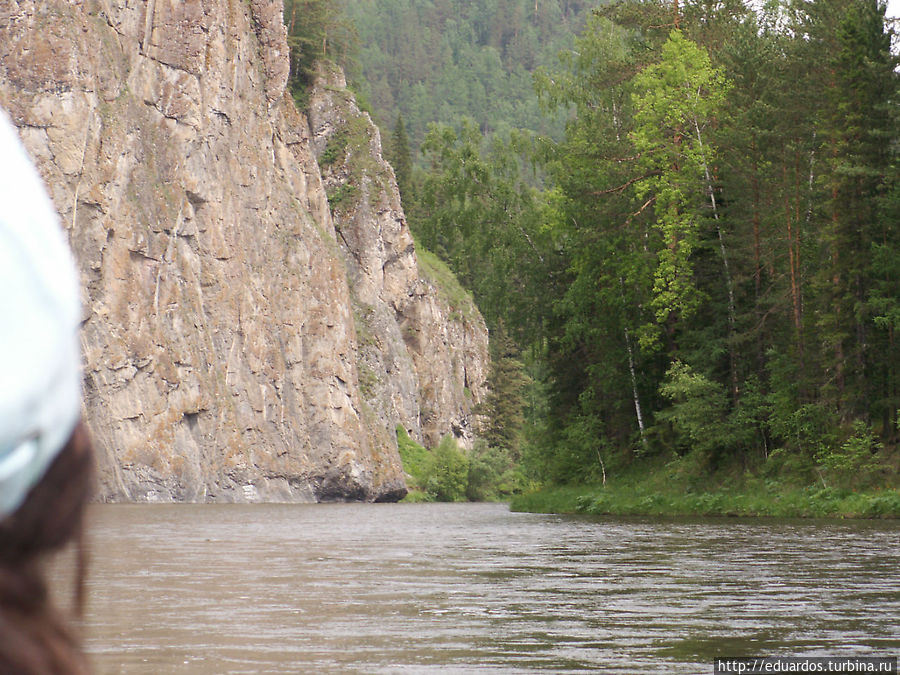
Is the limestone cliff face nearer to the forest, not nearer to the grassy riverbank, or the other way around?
the forest

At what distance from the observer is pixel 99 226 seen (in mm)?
53688

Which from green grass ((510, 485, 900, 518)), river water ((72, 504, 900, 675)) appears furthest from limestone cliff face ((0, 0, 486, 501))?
river water ((72, 504, 900, 675))

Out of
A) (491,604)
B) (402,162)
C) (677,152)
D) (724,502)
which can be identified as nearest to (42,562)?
(491,604)

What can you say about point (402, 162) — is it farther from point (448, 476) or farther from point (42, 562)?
point (42, 562)

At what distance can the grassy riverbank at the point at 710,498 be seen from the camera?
90.8 ft

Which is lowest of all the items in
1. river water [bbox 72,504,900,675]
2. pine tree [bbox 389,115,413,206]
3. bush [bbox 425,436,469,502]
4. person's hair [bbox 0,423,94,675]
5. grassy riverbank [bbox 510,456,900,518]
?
bush [bbox 425,436,469,502]

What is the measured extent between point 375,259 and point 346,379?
14.2 m

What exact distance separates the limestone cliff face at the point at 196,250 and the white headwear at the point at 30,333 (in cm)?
5228

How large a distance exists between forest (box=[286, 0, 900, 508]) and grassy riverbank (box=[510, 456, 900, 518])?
0.26m

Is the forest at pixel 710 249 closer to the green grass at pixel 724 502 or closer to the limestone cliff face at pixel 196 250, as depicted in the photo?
the green grass at pixel 724 502

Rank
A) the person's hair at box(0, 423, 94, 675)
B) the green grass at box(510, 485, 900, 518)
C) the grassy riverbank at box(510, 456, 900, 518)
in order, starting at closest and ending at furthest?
1. the person's hair at box(0, 423, 94, 675)
2. the green grass at box(510, 485, 900, 518)
3. the grassy riverbank at box(510, 456, 900, 518)

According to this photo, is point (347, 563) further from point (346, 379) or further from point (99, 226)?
point (346, 379)

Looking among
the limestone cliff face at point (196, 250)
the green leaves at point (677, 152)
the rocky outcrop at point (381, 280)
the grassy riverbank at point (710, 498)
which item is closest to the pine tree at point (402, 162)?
the rocky outcrop at point (381, 280)

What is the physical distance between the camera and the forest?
102ft
